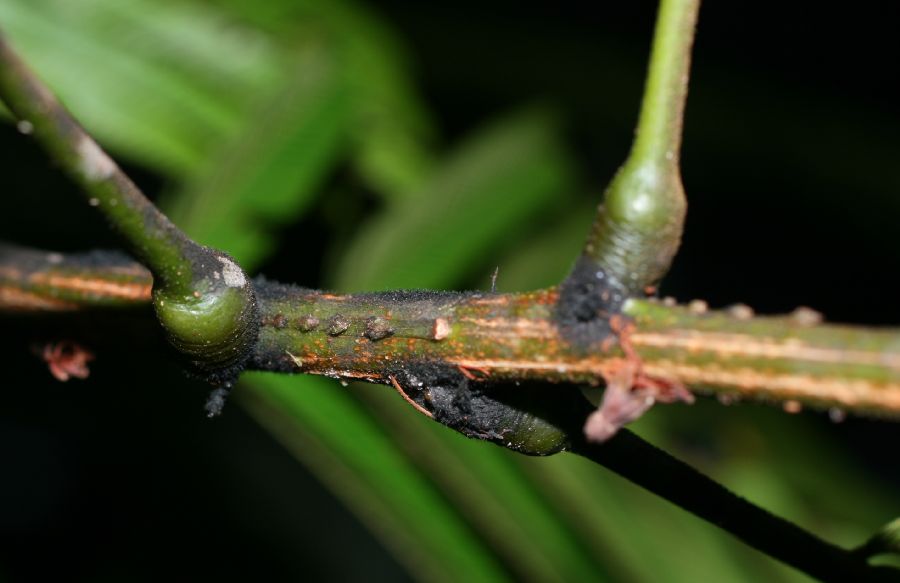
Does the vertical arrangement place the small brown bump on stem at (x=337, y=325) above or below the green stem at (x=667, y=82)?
below

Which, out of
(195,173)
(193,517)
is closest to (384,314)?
(195,173)

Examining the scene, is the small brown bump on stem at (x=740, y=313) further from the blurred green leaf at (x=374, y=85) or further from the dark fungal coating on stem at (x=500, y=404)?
the blurred green leaf at (x=374, y=85)

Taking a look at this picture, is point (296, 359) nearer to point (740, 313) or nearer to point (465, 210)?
point (740, 313)

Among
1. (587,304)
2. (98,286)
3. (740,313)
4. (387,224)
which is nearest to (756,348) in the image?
(740,313)

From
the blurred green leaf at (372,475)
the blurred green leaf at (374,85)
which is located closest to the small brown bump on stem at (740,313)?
the blurred green leaf at (372,475)

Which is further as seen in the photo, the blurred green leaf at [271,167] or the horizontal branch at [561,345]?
the blurred green leaf at [271,167]

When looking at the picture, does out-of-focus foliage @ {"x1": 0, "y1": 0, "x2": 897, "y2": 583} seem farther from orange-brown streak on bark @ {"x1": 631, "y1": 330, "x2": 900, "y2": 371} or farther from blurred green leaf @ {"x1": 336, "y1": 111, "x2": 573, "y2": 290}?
orange-brown streak on bark @ {"x1": 631, "y1": 330, "x2": 900, "y2": 371}
